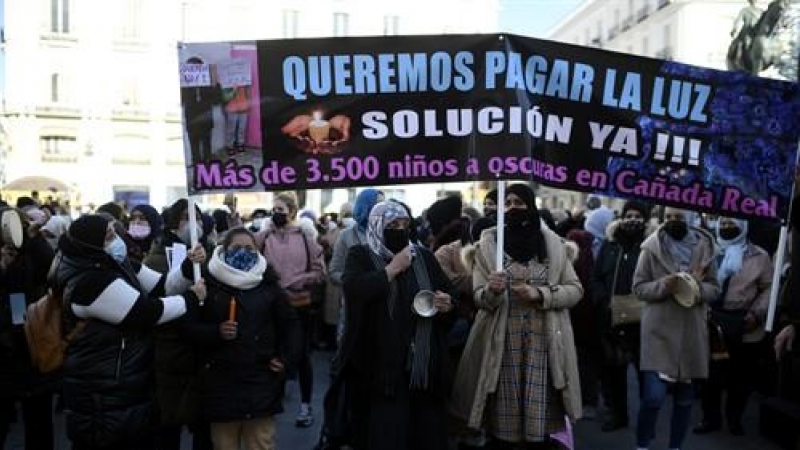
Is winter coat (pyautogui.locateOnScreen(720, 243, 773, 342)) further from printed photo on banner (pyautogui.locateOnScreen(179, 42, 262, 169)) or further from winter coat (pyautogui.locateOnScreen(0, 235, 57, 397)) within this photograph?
winter coat (pyautogui.locateOnScreen(0, 235, 57, 397))

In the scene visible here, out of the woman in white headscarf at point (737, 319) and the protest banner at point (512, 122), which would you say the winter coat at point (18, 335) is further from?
the woman in white headscarf at point (737, 319)

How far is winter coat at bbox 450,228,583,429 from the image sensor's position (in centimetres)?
423

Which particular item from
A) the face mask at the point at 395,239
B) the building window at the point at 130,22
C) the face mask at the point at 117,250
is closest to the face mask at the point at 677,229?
the face mask at the point at 395,239

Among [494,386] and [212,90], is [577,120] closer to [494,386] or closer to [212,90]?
[494,386]

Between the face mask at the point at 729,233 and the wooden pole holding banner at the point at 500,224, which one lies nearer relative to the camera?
the wooden pole holding banner at the point at 500,224

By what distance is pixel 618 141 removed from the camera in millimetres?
4285

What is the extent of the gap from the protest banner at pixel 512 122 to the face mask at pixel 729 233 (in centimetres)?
250

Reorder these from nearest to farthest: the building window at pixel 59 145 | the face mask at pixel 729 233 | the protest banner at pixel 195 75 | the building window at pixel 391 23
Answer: the protest banner at pixel 195 75 → the face mask at pixel 729 233 → the building window at pixel 59 145 → the building window at pixel 391 23

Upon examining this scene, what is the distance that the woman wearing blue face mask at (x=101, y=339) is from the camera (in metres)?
4.00

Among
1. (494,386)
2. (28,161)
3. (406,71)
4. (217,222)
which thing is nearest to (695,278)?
(494,386)

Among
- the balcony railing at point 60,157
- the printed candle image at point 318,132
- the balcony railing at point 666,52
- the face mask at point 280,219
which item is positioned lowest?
the face mask at point 280,219

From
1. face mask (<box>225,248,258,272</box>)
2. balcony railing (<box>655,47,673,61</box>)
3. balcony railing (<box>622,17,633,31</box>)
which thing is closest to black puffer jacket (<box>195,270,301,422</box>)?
face mask (<box>225,248,258,272</box>)

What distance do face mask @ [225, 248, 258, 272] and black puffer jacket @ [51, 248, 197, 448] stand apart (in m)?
0.53

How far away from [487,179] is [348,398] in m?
1.38
